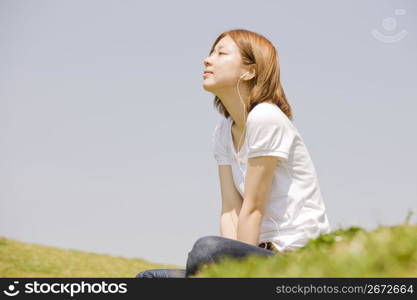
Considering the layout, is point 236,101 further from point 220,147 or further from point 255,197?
point 255,197

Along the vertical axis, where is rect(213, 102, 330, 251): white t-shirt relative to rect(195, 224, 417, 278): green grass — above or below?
above

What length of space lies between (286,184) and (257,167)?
28 cm

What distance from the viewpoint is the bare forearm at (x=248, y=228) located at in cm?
316

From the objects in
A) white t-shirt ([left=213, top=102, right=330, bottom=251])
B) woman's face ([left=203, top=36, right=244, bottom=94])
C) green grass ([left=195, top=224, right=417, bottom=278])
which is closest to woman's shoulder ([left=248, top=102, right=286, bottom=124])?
white t-shirt ([left=213, top=102, right=330, bottom=251])

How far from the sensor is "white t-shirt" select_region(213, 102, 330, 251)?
321 cm

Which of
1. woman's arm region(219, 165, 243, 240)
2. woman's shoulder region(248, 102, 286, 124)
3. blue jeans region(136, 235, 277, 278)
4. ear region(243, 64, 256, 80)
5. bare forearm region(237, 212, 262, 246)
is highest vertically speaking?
ear region(243, 64, 256, 80)

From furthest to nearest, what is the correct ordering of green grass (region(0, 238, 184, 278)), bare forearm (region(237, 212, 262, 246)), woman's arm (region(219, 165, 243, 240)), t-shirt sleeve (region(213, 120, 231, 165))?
green grass (region(0, 238, 184, 278)), t-shirt sleeve (region(213, 120, 231, 165)), woman's arm (region(219, 165, 243, 240)), bare forearm (region(237, 212, 262, 246))

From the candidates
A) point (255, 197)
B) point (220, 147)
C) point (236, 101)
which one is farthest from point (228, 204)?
point (236, 101)

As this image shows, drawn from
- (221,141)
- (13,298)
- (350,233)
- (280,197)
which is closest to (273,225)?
(280,197)

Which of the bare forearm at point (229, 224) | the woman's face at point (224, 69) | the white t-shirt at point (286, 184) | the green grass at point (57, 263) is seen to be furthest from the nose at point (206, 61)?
the green grass at point (57, 263)

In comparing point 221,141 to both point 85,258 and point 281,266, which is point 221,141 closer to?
point 281,266

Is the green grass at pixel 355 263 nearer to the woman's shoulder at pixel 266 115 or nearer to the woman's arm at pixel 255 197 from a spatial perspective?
the woman's arm at pixel 255 197

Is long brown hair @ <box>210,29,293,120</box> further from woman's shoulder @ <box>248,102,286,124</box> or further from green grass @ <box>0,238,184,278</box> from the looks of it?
green grass @ <box>0,238,184,278</box>

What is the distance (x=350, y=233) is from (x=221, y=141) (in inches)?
58.9
